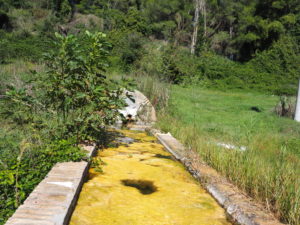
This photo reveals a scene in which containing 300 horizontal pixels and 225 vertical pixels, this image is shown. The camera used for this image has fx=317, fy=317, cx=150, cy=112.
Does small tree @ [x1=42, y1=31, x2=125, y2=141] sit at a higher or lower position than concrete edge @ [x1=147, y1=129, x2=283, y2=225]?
higher

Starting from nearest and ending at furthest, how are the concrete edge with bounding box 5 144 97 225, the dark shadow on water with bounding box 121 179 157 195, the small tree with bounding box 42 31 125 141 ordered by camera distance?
the concrete edge with bounding box 5 144 97 225 → the dark shadow on water with bounding box 121 179 157 195 → the small tree with bounding box 42 31 125 141

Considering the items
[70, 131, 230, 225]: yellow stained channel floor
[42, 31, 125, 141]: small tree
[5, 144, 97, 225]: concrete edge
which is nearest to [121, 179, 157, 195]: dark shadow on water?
[70, 131, 230, 225]: yellow stained channel floor

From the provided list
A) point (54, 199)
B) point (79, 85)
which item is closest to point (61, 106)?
point (79, 85)

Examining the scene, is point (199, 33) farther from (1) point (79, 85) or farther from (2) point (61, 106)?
(2) point (61, 106)

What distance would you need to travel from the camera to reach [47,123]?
12.0 ft

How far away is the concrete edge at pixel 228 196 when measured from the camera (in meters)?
2.26

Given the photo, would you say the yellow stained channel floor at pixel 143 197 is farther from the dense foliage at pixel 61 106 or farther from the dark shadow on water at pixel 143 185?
the dense foliage at pixel 61 106

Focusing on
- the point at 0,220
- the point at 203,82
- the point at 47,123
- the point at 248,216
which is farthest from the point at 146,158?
the point at 203,82

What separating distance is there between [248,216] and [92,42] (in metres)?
2.54

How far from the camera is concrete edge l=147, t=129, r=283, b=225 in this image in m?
2.26

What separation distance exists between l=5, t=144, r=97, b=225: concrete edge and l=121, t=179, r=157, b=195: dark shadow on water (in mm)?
432

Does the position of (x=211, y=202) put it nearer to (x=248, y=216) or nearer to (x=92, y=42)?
(x=248, y=216)

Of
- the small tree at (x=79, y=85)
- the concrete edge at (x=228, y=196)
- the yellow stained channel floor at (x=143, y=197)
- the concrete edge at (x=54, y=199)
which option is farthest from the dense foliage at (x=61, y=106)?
the concrete edge at (x=228, y=196)

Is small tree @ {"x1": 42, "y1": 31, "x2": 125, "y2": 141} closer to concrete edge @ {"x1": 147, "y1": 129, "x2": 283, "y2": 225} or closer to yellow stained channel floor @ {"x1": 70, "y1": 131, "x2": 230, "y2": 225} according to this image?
yellow stained channel floor @ {"x1": 70, "y1": 131, "x2": 230, "y2": 225}
